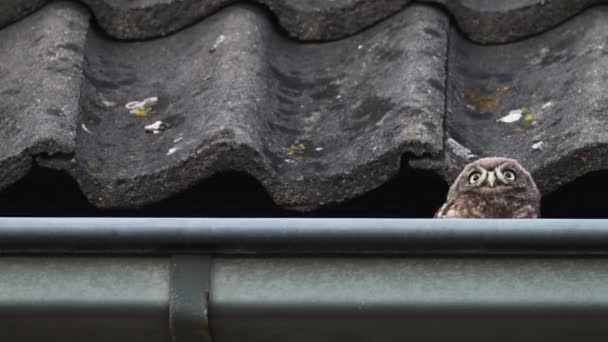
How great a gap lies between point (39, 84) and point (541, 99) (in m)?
1.21

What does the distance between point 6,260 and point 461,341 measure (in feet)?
2.79

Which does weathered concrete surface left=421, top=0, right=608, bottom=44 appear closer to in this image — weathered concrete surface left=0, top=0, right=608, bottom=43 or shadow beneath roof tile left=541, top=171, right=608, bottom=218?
weathered concrete surface left=0, top=0, right=608, bottom=43

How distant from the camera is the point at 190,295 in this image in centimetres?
241

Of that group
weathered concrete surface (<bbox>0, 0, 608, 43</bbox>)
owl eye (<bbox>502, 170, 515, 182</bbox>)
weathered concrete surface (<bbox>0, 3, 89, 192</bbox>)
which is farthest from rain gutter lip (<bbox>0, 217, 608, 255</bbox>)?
owl eye (<bbox>502, 170, 515, 182</bbox>)

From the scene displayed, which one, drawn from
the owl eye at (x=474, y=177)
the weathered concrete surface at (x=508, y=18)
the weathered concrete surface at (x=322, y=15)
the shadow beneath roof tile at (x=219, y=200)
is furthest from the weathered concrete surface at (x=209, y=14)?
the shadow beneath roof tile at (x=219, y=200)

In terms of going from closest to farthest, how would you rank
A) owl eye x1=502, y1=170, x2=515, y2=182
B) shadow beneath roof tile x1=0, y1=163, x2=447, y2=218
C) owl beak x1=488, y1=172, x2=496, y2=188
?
shadow beneath roof tile x1=0, y1=163, x2=447, y2=218, owl eye x1=502, y1=170, x2=515, y2=182, owl beak x1=488, y1=172, x2=496, y2=188

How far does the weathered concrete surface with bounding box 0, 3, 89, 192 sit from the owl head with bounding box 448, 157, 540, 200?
1.04 m

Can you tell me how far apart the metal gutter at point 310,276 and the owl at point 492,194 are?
3.36 feet

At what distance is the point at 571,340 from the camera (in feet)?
8.14

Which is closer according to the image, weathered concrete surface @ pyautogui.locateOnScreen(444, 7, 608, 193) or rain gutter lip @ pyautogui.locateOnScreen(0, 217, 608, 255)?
rain gutter lip @ pyautogui.locateOnScreen(0, 217, 608, 255)

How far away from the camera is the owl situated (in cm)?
375

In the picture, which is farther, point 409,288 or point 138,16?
point 138,16

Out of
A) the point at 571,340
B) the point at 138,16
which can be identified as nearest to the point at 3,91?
the point at 138,16

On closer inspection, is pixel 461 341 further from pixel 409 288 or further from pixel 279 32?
pixel 279 32
